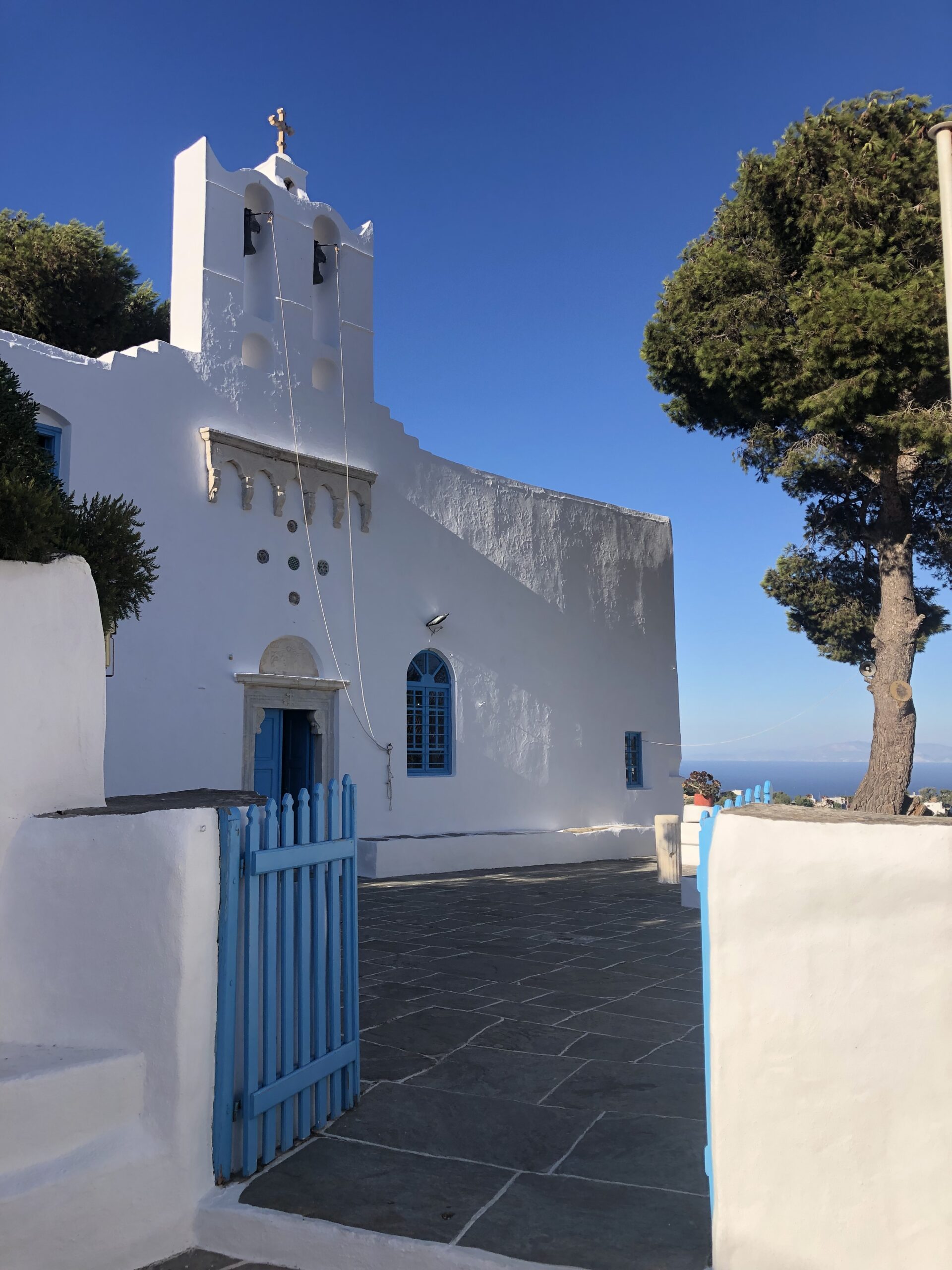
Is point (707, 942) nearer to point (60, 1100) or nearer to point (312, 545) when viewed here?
point (60, 1100)

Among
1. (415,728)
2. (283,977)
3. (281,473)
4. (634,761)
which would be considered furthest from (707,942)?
(634,761)

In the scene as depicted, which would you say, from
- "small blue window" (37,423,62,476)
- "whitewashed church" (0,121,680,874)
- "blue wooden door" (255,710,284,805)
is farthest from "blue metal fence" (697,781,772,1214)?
"blue wooden door" (255,710,284,805)

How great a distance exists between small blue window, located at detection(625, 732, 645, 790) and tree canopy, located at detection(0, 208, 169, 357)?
38.6 ft

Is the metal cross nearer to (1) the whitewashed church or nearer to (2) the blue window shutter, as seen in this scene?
(1) the whitewashed church

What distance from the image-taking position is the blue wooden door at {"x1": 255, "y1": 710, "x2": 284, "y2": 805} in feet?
37.1

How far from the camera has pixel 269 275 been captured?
39.6 feet

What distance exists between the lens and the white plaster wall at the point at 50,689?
3.64 meters

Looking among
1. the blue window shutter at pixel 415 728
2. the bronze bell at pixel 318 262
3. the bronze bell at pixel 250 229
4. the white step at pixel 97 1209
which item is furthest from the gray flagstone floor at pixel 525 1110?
the bronze bell at pixel 318 262

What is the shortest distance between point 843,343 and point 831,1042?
37.3 feet

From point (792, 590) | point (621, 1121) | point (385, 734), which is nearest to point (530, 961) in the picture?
point (621, 1121)

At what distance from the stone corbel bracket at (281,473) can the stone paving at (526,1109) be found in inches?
220

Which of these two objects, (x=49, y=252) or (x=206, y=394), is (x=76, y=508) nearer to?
(x=206, y=394)

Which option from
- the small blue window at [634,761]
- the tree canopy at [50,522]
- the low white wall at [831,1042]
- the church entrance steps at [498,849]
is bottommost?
the church entrance steps at [498,849]

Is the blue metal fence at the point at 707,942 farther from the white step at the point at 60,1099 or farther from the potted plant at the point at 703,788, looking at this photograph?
the potted plant at the point at 703,788
